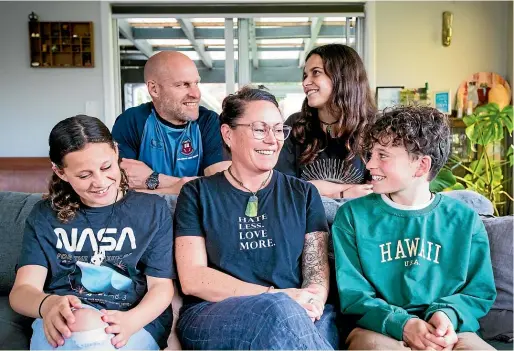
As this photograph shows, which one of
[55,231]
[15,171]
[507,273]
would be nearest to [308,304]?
[507,273]

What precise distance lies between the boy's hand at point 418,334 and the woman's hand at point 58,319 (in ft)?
2.87

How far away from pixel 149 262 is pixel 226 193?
0.32 m

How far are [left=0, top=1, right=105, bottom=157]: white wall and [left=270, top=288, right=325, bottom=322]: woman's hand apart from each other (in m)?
3.74

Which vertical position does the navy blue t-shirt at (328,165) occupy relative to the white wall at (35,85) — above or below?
below

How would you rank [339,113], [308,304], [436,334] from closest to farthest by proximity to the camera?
[436,334] < [308,304] < [339,113]

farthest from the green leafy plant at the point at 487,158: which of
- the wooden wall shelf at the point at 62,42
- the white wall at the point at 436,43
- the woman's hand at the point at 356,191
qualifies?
the wooden wall shelf at the point at 62,42

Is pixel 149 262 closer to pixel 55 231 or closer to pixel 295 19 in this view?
pixel 55 231

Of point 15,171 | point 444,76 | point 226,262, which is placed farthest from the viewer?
point 444,76

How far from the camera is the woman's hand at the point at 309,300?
155 centimetres

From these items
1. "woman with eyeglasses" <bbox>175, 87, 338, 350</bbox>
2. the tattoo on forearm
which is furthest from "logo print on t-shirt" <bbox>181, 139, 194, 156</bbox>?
the tattoo on forearm

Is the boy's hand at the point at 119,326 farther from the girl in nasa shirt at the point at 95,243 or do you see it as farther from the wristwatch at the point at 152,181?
the wristwatch at the point at 152,181

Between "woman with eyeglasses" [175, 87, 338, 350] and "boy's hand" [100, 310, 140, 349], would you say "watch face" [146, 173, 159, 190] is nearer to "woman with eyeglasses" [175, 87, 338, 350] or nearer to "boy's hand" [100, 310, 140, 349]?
"woman with eyeglasses" [175, 87, 338, 350]

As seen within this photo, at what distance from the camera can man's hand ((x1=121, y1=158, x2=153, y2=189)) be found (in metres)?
2.27

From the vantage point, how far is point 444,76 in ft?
16.3
